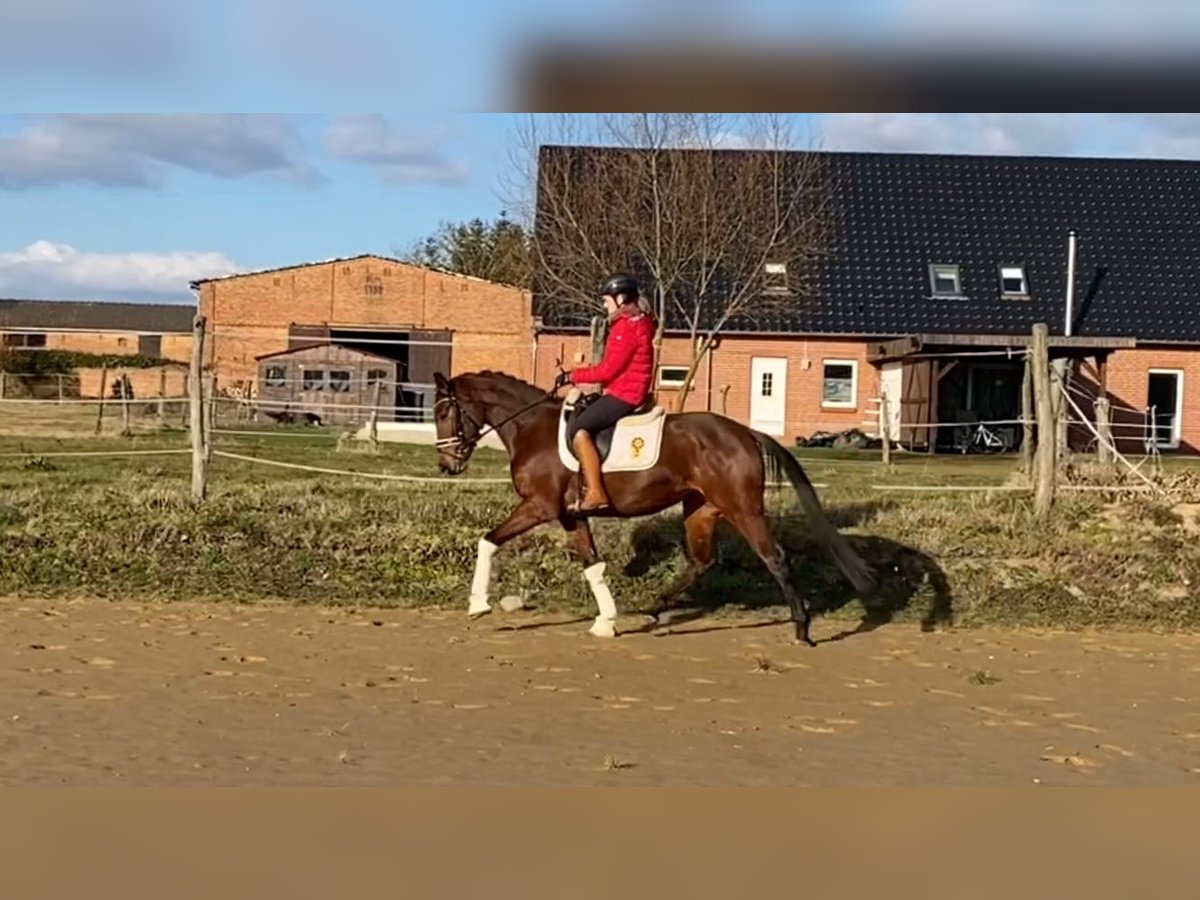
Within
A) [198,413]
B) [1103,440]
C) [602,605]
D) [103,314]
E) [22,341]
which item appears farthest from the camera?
[103,314]

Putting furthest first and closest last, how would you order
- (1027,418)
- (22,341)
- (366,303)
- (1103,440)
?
(366,303)
(22,341)
(1103,440)
(1027,418)

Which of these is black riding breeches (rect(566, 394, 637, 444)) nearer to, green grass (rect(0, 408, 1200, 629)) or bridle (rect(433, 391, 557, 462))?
bridle (rect(433, 391, 557, 462))

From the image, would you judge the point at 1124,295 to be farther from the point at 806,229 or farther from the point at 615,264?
the point at 615,264

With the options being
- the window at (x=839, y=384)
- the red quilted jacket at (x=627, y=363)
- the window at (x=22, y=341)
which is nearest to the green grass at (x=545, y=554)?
the red quilted jacket at (x=627, y=363)

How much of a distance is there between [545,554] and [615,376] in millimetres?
2822

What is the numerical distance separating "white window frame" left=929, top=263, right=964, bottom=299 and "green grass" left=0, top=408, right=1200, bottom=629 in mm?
23889

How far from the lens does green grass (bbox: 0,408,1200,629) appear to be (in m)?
11.0

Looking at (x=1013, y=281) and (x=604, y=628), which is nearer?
(x=604, y=628)

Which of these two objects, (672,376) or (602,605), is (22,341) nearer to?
(672,376)

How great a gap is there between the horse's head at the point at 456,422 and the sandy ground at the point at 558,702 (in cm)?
126

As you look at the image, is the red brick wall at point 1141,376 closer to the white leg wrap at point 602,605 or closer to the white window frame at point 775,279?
the white window frame at point 775,279

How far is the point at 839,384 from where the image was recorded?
3594 centimetres

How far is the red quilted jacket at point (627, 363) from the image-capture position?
353 inches

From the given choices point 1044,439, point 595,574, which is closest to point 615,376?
point 595,574
